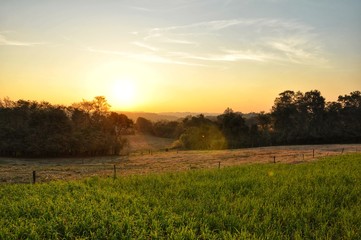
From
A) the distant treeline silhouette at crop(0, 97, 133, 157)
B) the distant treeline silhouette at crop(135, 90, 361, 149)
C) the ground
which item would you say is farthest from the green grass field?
the distant treeline silhouette at crop(135, 90, 361, 149)

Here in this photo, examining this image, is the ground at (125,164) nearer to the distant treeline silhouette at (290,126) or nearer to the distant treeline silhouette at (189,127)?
the distant treeline silhouette at (189,127)

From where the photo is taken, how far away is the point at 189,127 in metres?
104

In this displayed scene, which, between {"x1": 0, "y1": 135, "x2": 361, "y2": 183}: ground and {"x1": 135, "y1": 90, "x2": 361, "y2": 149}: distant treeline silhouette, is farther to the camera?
{"x1": 135, "y1": 90, "x2": 361, "y2": 149}: distant treeline silhouette

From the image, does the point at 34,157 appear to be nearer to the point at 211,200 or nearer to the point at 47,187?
the point at 47,187

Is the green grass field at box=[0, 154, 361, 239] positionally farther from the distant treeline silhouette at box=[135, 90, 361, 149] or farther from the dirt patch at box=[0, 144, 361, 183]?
the distant treeline silhouette at box=[135, 90, 361, 149]

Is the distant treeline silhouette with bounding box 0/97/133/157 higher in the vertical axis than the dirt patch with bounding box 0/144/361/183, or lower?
higher

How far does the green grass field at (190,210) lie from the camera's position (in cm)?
1258

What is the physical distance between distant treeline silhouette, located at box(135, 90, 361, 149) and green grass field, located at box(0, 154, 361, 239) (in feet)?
240

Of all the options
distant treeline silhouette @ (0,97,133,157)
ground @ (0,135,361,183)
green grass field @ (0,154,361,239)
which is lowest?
ground @ (0,135,361,183)

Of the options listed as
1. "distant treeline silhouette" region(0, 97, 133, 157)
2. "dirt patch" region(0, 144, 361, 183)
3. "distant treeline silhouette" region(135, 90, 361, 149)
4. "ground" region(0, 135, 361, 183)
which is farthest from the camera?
"distant treeline silhouette" region(135, 90, 361, 149)

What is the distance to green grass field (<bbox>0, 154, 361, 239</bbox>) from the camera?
12.6 metres

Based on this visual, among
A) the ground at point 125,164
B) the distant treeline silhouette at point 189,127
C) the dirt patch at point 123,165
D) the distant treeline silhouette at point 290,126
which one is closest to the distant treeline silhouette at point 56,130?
the distant treeline silhouette at point 189,127

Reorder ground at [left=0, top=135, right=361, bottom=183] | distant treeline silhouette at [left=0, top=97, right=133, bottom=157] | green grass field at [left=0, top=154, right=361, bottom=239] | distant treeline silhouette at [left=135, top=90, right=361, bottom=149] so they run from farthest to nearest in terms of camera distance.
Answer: distant treeline silhouette at [left=135, top=90, right=361, bottom=149] < distant treeline silhouette at [left=0, top=97, right=133, bottom=157] < ground at [left=0, top=135, right=361, bottom=183] < green grass field at [left=0, top=154, right=361, bottom=239]

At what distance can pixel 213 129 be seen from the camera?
100438 mm
